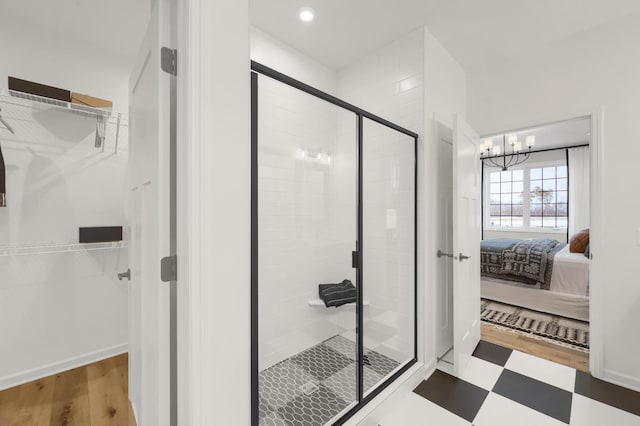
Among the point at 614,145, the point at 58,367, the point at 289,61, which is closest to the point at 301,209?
the point at 289,61

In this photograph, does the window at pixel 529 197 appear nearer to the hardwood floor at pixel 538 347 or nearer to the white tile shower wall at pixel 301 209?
the hardwood floor at pixel 538 347

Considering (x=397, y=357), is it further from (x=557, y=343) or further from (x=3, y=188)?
→ (x=3, y=188)

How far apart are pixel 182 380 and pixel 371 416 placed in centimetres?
120

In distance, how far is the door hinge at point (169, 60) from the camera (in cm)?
98

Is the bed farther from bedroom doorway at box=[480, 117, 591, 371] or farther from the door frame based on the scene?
the door frame

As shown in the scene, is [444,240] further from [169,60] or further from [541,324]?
[169,60]

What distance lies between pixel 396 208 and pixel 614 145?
159cm

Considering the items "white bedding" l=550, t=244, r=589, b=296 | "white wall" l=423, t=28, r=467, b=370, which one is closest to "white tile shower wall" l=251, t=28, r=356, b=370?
"white wall" l=423, t=28, r=467, b=370

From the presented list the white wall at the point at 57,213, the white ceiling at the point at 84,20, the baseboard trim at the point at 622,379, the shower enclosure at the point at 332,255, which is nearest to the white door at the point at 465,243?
the shower enclosure at the point at 332,255

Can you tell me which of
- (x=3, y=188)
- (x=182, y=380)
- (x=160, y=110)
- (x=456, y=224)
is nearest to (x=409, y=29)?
(x=456, y=224)

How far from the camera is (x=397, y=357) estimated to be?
2162mm

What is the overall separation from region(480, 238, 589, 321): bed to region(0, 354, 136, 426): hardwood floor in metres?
3.97

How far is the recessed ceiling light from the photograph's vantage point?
1966mm

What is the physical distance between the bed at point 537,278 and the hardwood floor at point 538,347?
34.4 inches
